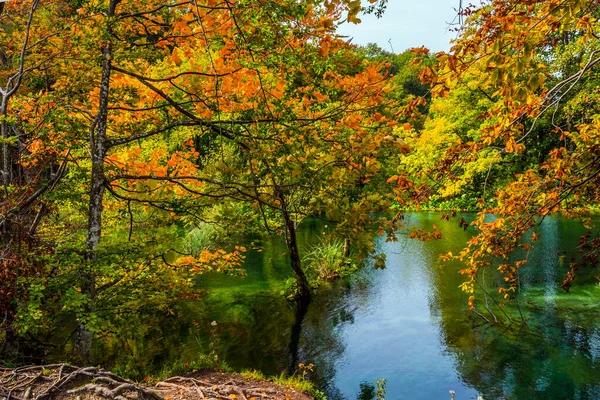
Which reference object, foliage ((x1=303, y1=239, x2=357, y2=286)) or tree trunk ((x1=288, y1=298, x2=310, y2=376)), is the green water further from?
foliage ((x1=303, y1=239, x2=357, y2=286))

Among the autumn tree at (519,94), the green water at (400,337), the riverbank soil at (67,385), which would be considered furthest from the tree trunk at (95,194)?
the autumn tree at (519,94)

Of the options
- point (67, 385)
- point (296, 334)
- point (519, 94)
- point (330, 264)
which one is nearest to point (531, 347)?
point (296, 334)

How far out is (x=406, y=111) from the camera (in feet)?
9.91

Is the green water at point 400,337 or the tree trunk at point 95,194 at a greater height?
the tree trunk at point 95,194

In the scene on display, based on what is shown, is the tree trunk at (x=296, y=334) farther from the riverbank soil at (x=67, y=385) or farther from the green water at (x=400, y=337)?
the riverbank soil at (x=67, y=385)

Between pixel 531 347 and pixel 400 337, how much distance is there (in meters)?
2.17

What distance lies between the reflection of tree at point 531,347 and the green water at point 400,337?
0.05ft

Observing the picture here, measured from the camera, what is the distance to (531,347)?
6.89 metres

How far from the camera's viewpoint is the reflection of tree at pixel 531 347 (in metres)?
5.80

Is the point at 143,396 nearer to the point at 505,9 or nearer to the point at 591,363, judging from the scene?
the point at 505,9

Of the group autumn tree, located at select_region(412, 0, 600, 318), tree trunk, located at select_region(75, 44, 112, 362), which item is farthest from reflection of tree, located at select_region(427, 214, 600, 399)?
tree trunk, located at select_region(75, 44, 112, 362)

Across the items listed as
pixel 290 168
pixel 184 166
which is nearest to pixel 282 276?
pixel 184 166

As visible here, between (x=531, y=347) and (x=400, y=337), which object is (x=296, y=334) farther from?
(x=531, y=347)

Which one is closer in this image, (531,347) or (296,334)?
(531,347)
